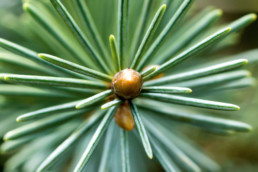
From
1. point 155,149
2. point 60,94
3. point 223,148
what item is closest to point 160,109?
point 155,149

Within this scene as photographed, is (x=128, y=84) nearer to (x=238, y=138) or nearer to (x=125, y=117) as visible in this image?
(x=125, y=117)

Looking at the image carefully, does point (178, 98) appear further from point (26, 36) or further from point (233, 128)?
point (26, 36)

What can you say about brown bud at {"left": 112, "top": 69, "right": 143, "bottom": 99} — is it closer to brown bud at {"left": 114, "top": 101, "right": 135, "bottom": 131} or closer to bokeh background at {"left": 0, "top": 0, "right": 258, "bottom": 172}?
brown bud at {"left": 114, "top": 101, "right": 135, "bottom": 131}

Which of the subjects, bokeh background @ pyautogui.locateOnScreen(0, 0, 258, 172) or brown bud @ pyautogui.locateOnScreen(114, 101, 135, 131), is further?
bokeh background @ pyautogui.locateOnScreen(0, 0, 258, 172)

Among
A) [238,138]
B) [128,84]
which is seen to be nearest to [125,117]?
[128,84]

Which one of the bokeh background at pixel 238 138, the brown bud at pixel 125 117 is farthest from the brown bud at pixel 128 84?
the bokeh background at pixel 238 138

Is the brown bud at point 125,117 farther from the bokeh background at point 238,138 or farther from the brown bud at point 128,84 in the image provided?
the bokeh background at point 238,138

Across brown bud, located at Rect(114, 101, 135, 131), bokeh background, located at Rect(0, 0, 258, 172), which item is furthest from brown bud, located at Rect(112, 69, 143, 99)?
bokeh background, located at Rect(0, 0, 258, 172)
